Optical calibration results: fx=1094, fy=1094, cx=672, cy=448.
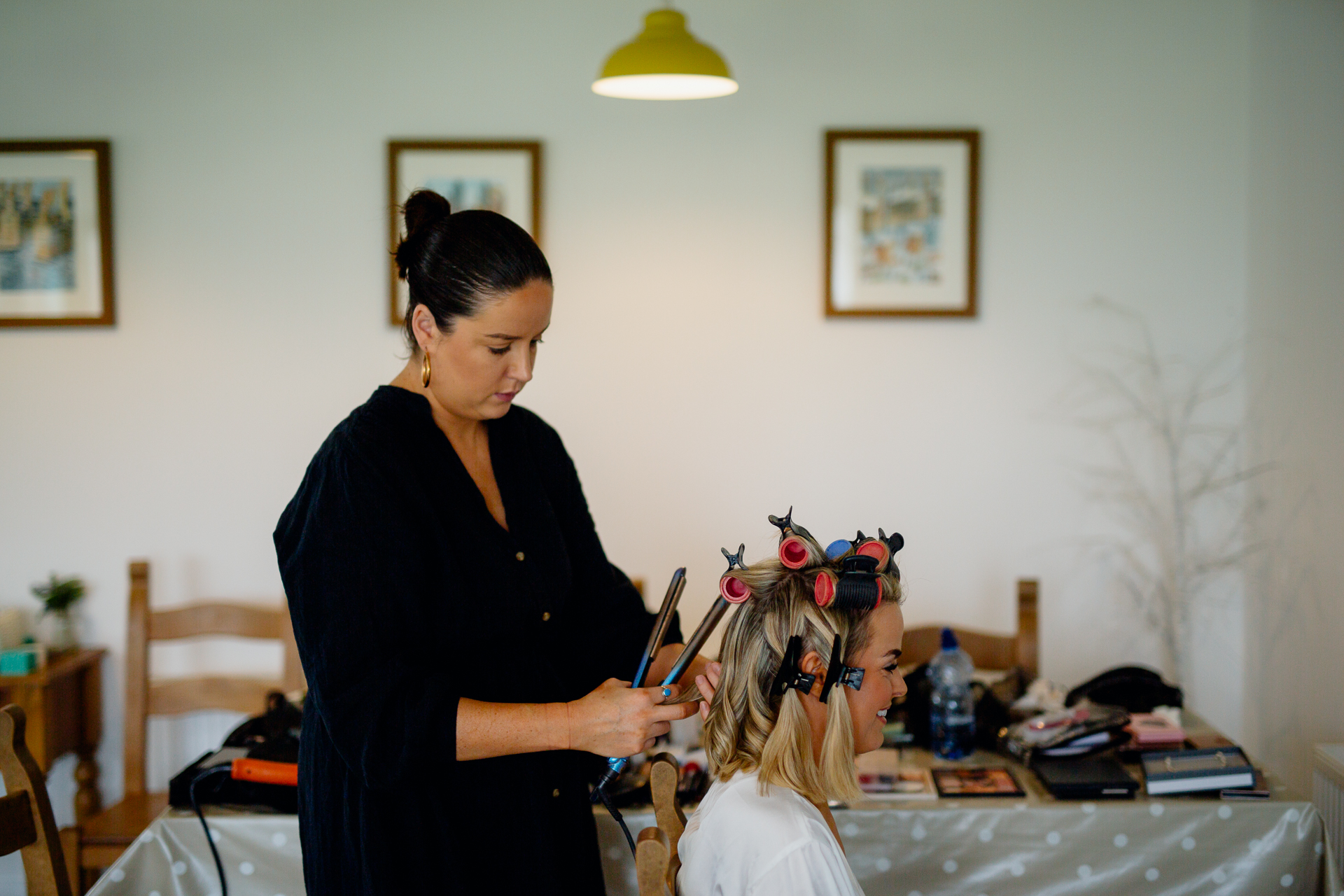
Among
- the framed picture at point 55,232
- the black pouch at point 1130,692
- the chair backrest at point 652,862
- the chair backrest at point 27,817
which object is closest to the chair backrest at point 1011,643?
the black pouch at point 1130,692

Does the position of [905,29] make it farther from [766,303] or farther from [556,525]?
[556,525]

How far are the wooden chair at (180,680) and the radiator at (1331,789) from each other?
2.36 m

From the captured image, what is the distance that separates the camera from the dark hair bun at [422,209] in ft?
5.00

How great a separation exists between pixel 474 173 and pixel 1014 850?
7.16 ft

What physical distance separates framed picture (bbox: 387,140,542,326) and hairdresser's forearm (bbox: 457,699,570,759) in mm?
1890

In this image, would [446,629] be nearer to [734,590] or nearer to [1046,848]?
[734,590]

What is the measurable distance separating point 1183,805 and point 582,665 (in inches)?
42.0

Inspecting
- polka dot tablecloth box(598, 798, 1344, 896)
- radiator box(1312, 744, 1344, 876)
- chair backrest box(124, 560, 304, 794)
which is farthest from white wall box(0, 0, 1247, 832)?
polka dot tablecloth box(598, 798, 1344, 896)

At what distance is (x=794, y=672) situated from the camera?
4.77 ft

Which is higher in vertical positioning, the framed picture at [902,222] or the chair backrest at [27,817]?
the framed picture at [902,222]

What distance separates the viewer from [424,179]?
305cm

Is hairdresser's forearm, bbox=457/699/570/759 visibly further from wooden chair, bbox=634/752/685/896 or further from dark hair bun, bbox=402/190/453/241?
dark hair bun, bbox=402/190/453/241

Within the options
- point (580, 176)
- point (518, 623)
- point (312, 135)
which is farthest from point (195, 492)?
point (518, 623)

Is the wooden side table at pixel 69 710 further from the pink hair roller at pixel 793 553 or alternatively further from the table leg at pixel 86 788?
the pink hair roller at pixel 793 553
